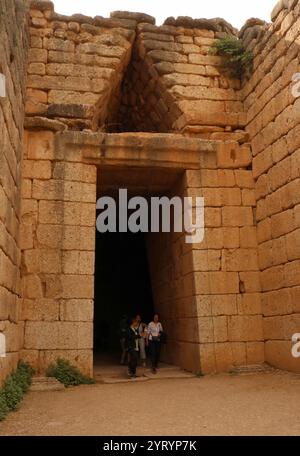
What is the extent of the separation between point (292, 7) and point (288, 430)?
23.7 feet

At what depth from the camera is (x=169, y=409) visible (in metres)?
5.26

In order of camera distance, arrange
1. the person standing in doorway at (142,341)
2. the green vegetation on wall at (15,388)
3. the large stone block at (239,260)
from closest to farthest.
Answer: the green vegetation on wall at (15,388)
the large stone block at (239,260)
the person standing in doorway at (142,341)

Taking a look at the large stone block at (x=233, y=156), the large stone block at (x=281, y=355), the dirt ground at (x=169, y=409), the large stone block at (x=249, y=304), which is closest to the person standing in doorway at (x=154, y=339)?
the dirt ground at (x=169, y=409)

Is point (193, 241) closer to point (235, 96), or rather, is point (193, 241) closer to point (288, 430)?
point (235, 96)

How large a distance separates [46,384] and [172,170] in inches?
192

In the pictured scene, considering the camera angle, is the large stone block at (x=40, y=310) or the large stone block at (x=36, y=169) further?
the large stone block at (x=36, y=169)

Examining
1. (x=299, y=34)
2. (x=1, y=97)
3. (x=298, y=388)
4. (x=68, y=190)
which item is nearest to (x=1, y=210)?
(x=1, y=97)

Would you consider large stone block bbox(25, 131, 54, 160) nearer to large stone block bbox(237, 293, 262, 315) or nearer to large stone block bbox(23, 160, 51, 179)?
large stone block bbox(23, 160, 51, 179)

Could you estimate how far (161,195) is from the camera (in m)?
10.7

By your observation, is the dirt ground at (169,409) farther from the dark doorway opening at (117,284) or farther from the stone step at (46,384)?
the dark doorway opening at (117,284)

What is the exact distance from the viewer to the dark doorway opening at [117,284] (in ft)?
46.7

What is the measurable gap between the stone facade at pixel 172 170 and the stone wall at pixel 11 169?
0.07 metres

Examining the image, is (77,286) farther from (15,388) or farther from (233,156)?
(233,156)

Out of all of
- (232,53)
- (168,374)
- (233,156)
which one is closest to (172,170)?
(233,156)
